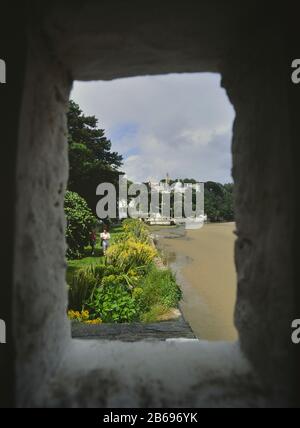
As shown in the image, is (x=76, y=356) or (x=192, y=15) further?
(x=76, y=356)

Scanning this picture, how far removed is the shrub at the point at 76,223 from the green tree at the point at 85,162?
9.19 metres

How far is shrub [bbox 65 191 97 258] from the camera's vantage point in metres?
8.95

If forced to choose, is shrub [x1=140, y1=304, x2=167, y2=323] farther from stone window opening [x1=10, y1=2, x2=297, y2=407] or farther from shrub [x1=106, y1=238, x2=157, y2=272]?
stone window opening [x1=10, y1=2, x2=297, y2=407]

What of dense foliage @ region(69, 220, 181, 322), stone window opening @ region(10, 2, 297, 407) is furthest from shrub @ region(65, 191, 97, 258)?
stone window opening @ region(10, 2, 297, 407)

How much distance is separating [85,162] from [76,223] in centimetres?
1091

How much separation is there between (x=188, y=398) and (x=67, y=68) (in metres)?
1.49

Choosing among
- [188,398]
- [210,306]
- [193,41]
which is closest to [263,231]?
[188,398]

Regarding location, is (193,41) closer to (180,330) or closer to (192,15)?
(192,15)

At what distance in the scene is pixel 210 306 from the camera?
7.76m

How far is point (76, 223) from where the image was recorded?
9047mm

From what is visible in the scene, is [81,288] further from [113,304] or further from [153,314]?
[153,314]

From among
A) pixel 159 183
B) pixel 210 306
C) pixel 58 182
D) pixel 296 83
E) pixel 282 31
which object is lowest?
pixel 210 306

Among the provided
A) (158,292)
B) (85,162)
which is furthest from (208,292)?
(85,162)

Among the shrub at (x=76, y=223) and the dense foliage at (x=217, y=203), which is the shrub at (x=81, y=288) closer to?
the shrub at (x=76, y=223)
